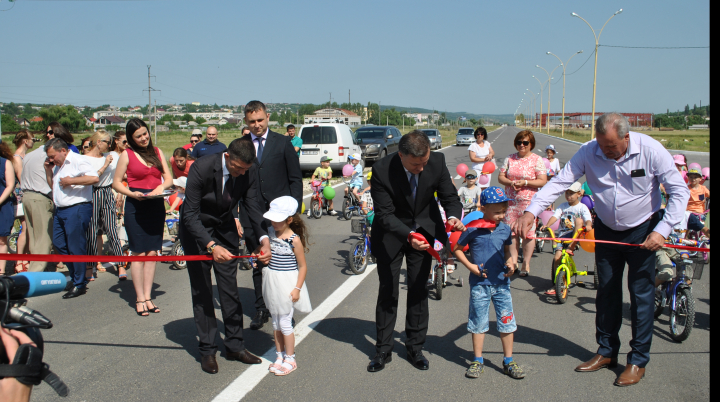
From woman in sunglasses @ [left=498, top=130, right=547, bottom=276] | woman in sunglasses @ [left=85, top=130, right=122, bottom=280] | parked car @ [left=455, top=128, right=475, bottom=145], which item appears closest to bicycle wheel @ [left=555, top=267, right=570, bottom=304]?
woman in sunglasses @ [left=498, top=130, right=547, bottom=276]

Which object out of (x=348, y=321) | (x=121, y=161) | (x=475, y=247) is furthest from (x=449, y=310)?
(x=121, y=161)

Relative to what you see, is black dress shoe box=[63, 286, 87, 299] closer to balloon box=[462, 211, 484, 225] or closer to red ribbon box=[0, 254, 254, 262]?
red ribbon box=[0, 254, 254, 262]

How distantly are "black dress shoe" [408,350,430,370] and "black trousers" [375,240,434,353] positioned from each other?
42 mm

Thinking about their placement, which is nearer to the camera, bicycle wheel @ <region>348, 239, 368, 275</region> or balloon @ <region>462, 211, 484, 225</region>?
balloon @ <region>462, 211, 484, 225</region>

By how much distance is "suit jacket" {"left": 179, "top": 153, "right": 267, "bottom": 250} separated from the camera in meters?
4.34

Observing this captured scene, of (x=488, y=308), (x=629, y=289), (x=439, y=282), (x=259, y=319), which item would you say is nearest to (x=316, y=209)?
(x=439, y=282)

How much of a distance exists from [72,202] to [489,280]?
17.2 ft

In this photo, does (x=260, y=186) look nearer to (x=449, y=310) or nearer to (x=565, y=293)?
(x=449, y=310)

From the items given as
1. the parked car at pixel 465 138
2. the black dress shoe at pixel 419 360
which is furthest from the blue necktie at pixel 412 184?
the parked car at pixel 465 138

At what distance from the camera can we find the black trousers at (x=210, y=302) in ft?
14.7

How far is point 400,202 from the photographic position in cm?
444

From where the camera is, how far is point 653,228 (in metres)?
4.25

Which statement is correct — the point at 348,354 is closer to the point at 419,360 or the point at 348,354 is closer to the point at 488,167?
the point at 419,360
